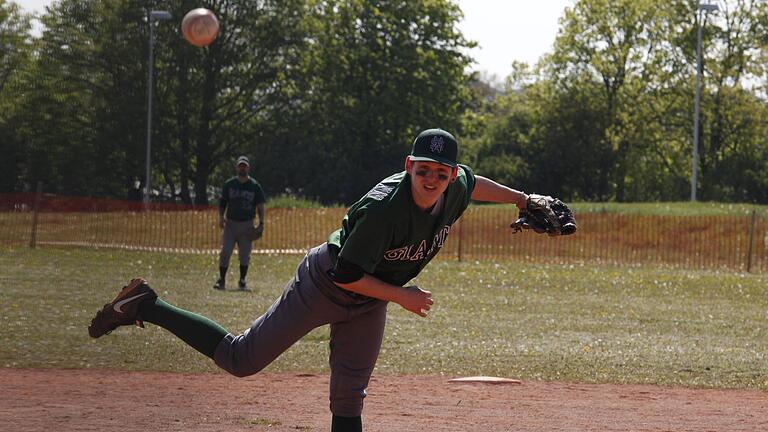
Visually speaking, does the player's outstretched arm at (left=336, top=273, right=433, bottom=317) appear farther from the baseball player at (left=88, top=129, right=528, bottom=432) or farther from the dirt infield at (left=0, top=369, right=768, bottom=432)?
the dirt infield at (left=0, top=369, right=768, bottom=432)

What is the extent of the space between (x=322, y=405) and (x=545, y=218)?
2904mm

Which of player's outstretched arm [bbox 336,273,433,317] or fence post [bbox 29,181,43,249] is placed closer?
player's outstretched arm [bbox 336,273,433,317]

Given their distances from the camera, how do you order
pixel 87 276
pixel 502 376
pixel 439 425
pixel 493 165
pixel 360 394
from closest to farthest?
pixel 360 394
pixel 439 425
pixel 502 376
pixel 87 276
pixel 493 165

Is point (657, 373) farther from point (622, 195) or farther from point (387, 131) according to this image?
point (622, 195)

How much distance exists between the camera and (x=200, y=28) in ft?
75.6

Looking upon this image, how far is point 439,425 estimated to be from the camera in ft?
24.6

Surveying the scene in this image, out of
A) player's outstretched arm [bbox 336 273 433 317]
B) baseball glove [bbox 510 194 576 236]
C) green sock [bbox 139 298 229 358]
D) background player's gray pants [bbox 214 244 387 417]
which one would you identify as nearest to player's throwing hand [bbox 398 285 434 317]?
player's outstretched arm [bbox 336 273 433 317]

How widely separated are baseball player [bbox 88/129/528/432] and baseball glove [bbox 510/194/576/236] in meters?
0.09

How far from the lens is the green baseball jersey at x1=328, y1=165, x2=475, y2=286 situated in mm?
5340

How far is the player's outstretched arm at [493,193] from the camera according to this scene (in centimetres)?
625

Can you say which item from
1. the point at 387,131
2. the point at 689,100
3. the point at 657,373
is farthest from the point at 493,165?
the point at 657,373

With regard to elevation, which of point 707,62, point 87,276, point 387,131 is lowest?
point 87,276

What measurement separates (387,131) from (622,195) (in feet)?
45.3

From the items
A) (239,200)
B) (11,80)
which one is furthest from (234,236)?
(11,80)
